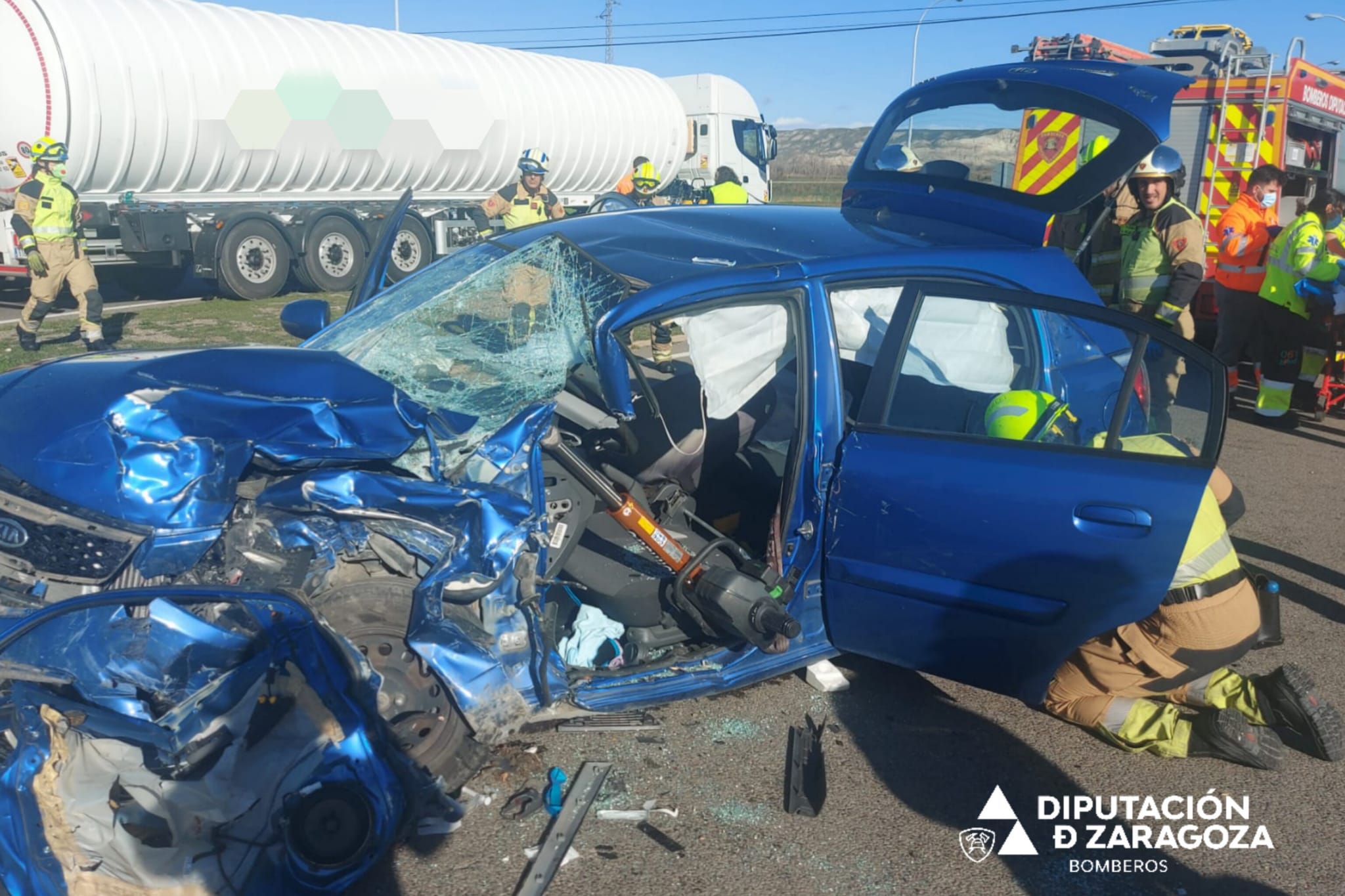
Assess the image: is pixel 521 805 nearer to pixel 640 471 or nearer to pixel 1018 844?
pixel 640 471

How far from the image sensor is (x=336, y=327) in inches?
149

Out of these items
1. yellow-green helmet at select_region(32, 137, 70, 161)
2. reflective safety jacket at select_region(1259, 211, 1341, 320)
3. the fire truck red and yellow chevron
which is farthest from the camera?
yellow-green helmet at select_region(32, 137, 70, 161)

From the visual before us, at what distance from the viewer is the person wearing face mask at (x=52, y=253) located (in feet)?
31.2

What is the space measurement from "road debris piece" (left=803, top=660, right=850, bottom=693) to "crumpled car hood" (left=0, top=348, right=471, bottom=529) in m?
1.61

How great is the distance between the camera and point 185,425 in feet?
8.68

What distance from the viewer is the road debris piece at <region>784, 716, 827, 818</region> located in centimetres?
306

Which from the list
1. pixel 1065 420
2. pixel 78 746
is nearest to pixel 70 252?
pixel 78 746

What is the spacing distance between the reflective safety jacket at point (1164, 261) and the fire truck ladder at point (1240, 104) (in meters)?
3.87

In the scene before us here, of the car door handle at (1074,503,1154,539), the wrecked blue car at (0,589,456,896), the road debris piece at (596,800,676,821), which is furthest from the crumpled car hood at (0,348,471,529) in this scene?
the car door handle at (1074,503,1154,539)

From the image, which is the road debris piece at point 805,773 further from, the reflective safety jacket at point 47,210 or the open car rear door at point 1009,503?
the reflective safety jacket at point 47,210

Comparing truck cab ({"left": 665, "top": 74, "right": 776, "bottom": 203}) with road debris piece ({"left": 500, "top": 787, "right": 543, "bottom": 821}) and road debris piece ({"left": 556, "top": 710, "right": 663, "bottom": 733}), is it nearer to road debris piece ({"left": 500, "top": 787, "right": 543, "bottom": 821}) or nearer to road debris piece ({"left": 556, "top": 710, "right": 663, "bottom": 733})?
road debris piece ({"left": 556, "top": 710, "right": 663, "bottom": 733})

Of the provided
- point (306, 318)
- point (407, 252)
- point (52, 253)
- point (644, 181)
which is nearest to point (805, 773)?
point (306, 318)

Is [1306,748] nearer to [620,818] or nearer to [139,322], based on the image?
[620,818]
